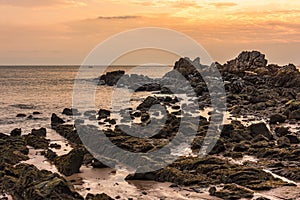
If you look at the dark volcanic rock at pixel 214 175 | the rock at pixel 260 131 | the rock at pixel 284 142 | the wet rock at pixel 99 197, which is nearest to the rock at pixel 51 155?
the dark volcanic rock at pixel 214 175

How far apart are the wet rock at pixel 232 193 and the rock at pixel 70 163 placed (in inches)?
344

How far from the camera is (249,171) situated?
25219 millimetres

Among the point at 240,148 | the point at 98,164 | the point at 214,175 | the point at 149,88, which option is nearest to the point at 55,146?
the point at 98,164

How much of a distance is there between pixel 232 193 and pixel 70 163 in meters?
10.1

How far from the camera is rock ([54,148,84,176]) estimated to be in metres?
26.2

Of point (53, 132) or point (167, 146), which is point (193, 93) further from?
point (167, 146)

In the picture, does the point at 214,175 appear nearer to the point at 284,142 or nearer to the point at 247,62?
the point at 284,142

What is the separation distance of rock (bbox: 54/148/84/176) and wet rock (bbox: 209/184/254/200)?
8740 millimetres

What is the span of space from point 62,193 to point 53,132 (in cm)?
2336

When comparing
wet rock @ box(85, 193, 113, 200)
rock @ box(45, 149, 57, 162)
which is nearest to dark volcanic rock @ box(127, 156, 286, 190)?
wet rock @ box(85, 193, 113, 200)

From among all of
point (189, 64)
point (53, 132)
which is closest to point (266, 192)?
point (53, 132)

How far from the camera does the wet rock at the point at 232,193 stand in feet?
70.5

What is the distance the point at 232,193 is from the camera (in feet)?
71.4

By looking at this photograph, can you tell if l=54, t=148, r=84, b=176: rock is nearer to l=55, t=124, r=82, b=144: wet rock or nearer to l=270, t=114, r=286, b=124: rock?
l=55, t=124, r=82, b=144: wet rock
